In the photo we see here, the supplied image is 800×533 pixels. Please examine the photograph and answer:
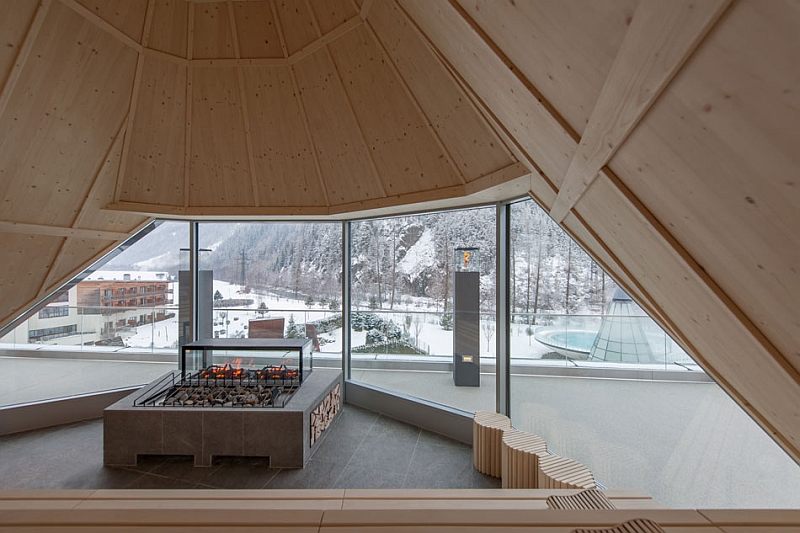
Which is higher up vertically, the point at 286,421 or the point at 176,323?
the point at 176,323

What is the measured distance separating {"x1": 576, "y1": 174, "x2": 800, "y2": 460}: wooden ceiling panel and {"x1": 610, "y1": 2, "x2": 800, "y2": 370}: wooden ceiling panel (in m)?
0.10

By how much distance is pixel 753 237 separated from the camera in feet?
3.08

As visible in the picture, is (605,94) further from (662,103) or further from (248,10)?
(248,10)

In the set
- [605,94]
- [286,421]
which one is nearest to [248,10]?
[605,94]

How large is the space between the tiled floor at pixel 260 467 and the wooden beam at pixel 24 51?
3.50m

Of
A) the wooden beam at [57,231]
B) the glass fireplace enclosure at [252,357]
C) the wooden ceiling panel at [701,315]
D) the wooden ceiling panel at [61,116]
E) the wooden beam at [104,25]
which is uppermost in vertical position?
the wooden beam at [104,25]

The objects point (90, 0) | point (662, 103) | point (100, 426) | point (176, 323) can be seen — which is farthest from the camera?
point (176, 323)

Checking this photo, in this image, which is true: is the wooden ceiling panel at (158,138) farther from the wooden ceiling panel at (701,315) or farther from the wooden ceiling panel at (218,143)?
the wooden ceiling panel at (701,315)

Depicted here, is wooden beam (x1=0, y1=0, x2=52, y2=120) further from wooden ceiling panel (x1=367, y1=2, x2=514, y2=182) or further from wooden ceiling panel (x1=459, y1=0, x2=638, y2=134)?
wooden ceiling panel (x1=459, y1=0, x2=638, y2=134)

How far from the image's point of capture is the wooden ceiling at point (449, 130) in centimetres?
77

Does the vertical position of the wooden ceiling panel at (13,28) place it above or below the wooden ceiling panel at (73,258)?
above

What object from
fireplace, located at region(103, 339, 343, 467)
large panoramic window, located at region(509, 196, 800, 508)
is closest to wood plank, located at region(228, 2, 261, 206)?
fireplace, located at region(103, 339, 343, 467)

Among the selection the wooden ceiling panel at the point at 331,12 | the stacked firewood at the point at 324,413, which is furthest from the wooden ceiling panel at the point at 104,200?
the stacked firewood at the point at 324,413

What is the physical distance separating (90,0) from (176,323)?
4.40 meters
